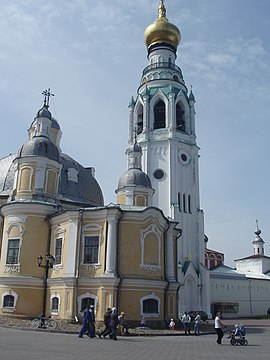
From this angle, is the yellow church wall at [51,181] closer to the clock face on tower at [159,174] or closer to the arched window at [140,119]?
the clock face on tower at [159,174]

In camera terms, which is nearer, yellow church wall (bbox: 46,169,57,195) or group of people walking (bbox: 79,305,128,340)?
group of people walking (bbox: 79,305,128,340)

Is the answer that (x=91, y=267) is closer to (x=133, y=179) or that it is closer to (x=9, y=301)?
(x=9, y=301)

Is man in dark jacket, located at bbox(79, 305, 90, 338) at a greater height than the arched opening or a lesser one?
lesser

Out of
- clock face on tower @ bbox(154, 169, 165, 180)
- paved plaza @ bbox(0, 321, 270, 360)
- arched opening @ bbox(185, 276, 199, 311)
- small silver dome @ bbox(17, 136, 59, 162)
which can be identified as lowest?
paved plaza @ bbox(0, 321, 270, 360)

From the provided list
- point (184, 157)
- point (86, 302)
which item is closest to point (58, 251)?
point (86, 302)

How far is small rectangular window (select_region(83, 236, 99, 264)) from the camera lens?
2462cm

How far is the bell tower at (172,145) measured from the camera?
43.8m

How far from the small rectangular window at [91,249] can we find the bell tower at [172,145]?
18689mm

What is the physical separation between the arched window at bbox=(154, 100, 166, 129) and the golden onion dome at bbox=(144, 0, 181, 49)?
320 inches

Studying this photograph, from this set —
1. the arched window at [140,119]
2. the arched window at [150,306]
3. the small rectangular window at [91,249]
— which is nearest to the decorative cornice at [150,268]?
the arched window at [150,306]

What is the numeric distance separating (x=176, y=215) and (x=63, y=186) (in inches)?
611

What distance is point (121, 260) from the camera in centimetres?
2427

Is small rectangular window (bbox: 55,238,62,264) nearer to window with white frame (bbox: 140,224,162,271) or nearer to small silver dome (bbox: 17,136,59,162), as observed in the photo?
window with white frame (bbox: 140,224,162,271)

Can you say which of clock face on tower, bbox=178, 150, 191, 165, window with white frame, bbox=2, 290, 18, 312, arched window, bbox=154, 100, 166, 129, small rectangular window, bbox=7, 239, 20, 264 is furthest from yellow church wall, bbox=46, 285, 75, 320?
arched window, bbox=154, 100, 166, 129
